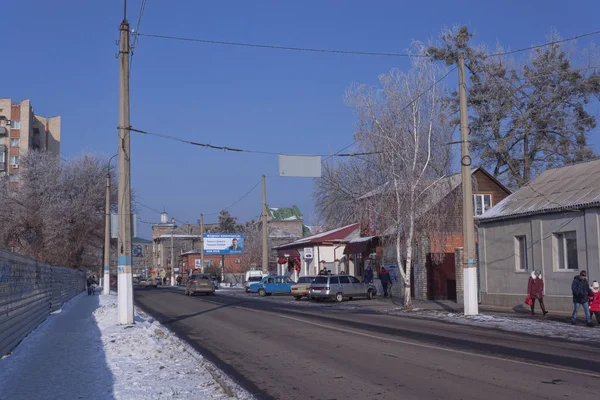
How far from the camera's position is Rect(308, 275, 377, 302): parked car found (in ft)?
123

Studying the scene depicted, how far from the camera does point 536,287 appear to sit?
23562 mm

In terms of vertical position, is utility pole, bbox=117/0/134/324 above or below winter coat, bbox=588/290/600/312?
above

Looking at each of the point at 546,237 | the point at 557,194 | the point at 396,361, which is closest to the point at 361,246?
the point at 557,194

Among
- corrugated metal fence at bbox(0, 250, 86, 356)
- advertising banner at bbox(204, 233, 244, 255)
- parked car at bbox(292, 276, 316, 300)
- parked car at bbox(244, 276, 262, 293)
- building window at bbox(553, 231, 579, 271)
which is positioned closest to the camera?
corrugated metal fence at bbox(0, 250, 86, 356)

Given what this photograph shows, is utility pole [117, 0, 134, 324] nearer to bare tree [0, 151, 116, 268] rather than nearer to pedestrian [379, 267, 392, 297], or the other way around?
pedestrian [379, 267, 392, 297]

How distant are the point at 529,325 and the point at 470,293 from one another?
145 inches

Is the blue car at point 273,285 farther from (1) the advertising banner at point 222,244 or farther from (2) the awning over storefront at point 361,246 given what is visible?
(1) the advertising banner at point 222,244

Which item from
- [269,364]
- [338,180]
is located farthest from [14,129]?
[269,364]

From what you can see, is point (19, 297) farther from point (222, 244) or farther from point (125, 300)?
point (222, 244)

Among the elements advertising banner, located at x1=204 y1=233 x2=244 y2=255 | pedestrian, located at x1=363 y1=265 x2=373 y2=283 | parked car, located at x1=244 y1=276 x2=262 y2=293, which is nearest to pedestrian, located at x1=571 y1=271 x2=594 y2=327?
pedestrian, located at x1=363 y1=265 x2=373 y2=283

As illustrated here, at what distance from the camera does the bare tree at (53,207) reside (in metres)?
47.7

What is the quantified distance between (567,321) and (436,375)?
481 inches

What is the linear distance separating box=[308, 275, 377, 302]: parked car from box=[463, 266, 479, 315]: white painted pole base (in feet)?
47.0

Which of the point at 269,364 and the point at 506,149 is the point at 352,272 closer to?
the point at 506,149
